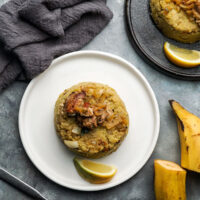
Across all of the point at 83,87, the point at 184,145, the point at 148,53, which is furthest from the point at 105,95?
the point at 184,145

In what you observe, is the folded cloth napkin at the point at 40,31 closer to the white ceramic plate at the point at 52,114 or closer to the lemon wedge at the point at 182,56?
the white ceramic plate at the point at 52,114

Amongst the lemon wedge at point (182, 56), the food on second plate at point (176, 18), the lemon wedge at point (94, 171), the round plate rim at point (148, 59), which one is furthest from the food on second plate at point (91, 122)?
the food on second plate at point (176, 18)

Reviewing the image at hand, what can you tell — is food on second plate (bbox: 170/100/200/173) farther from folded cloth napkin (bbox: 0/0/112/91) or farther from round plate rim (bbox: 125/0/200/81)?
folded cloth napkin (bbox: 0/0/112/91)

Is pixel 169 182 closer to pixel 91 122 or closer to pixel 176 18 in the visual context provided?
pixel 91 122

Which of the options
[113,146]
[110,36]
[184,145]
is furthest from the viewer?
[110,36]

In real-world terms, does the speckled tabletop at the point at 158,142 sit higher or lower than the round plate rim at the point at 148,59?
lower

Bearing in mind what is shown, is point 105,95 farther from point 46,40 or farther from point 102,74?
point 46,40

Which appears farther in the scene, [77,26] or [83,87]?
[77,26]
